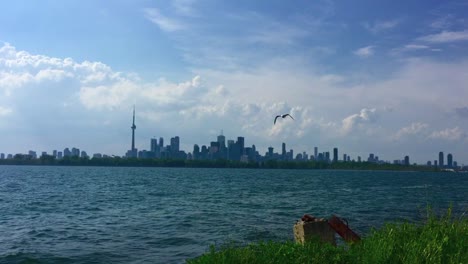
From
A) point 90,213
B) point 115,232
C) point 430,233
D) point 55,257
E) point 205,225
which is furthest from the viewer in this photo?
point 90,213

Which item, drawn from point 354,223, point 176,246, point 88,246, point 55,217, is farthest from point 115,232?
point 354,223

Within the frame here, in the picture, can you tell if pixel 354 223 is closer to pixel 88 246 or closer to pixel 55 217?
pixel 88 246

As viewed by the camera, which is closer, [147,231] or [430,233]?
[430,233]

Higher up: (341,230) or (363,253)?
(341,230)

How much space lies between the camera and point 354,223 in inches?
1191

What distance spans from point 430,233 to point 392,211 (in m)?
27.2

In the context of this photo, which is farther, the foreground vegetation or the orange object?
the orange object

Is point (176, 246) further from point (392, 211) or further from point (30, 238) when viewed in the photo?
point (392, 211)

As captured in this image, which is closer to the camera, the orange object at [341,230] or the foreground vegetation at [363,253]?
the foreground vegetation at [363,253]

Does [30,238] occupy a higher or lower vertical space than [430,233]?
lower

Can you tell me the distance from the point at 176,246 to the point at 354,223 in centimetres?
1308

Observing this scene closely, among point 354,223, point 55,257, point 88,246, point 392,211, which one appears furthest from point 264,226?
point 392,211

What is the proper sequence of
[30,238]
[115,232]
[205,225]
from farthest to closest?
1. [205,225]
2. [115,232]
3. [30,238]

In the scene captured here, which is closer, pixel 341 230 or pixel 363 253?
pixel 363 253
